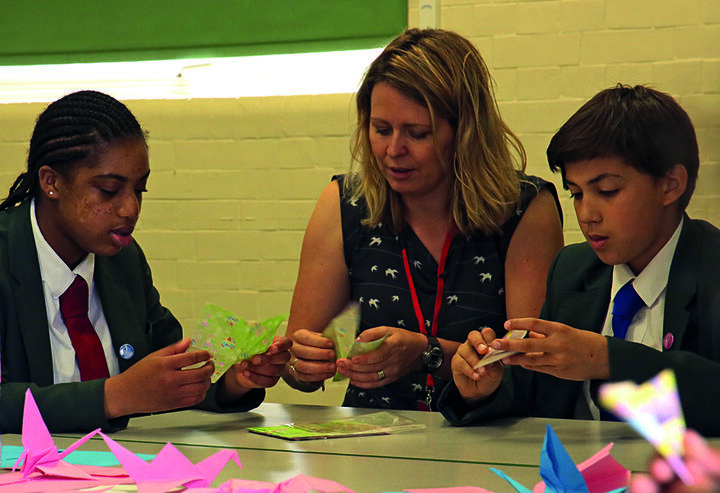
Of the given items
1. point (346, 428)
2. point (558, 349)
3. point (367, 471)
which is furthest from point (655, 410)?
point (346, 428)

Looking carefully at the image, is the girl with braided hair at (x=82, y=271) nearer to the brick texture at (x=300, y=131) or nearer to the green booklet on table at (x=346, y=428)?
the green booklet on table at (x=346, y=428)

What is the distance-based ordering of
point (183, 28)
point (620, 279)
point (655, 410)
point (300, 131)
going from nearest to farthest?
1. point (655, 410)
2. point (620, 279)
3. point (300, 131)
4. point (183, 28)

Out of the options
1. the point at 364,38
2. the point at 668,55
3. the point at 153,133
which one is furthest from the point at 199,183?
the point at 668,55

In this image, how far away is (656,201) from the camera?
1474mm

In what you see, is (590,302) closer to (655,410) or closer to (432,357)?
(432,357)

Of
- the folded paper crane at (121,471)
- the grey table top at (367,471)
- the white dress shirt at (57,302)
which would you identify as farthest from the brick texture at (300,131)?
the folded paper crane at (121,471)

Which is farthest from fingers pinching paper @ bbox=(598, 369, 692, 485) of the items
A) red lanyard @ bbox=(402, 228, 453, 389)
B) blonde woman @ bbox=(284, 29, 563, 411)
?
red lanyard @ bbox=(402, 228, 453, 389)

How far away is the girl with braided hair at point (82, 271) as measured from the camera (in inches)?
60.1

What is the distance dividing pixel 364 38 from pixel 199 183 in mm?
889

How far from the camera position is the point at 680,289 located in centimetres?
138

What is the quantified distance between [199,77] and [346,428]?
7.47 feet

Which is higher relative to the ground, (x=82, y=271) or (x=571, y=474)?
(x=82, y=271)

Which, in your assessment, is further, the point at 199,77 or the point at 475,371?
the point at 199,77

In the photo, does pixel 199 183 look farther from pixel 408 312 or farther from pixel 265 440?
pixel 265 440
